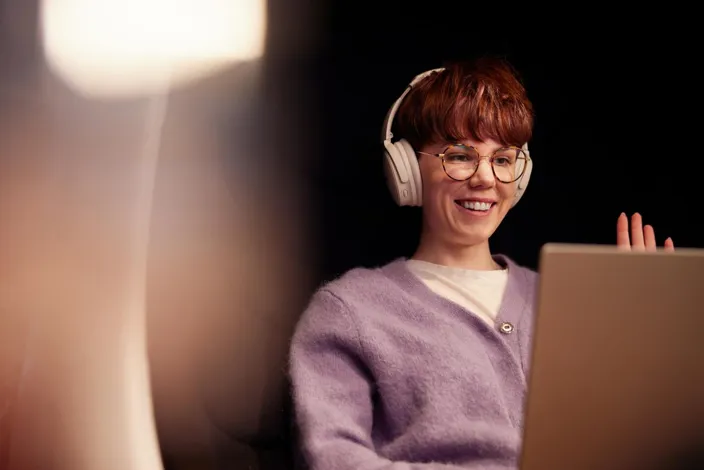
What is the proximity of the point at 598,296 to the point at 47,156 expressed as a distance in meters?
0.87

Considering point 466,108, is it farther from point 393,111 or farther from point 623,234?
point 623,234

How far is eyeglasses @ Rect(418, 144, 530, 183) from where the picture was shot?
116 centimetres

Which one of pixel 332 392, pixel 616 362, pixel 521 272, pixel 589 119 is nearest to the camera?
pixel 616 362

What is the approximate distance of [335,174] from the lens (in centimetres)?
130

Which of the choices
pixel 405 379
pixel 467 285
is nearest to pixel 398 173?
pixel 467 285

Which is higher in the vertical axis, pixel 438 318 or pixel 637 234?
pixel 637 234

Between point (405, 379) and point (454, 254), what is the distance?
26 cm

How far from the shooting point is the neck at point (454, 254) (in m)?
1.22

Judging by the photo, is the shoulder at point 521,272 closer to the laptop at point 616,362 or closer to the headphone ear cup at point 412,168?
the headphone ear cup at point 412,168

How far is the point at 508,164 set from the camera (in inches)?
47.3

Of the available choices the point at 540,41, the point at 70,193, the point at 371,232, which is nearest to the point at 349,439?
the point at 371,232

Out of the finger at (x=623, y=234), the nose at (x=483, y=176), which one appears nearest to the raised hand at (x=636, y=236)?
the finger at (x=623, y=234)

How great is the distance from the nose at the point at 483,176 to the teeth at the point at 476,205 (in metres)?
0.03

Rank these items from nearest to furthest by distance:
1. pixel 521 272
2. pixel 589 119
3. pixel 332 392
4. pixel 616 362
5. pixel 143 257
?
pixel 616 362 → pixel 332 392 → pixel 143 257 → pixel 521 272 → pixel 589 119
